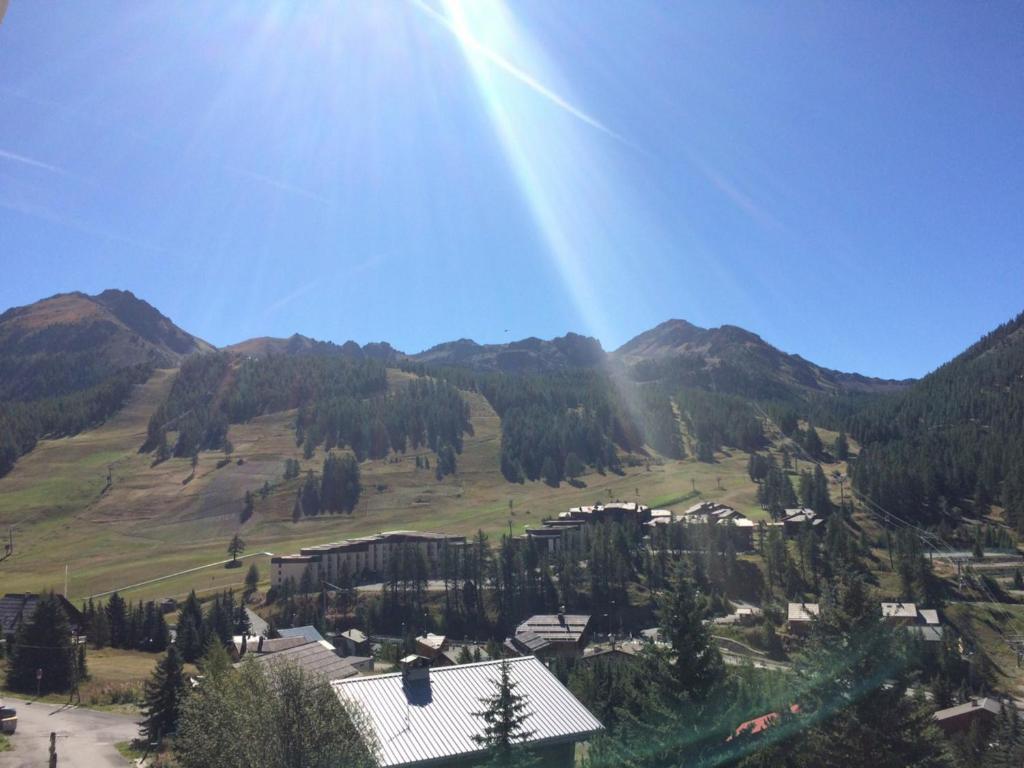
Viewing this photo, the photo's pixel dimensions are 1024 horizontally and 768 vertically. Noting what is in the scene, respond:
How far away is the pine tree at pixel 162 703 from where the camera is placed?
41.0 m

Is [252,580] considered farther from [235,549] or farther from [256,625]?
[256,625]

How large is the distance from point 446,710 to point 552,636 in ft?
203

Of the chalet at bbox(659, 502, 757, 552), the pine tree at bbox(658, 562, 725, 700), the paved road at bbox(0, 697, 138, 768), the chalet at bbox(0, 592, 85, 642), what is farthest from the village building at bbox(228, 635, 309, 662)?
the chalet at bbox(659, 502, 757, 552)

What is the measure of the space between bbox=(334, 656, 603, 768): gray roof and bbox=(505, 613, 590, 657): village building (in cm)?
5306

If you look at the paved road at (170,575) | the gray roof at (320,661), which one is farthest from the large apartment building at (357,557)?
the gray roof at (320,661)

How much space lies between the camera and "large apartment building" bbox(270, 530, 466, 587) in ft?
414

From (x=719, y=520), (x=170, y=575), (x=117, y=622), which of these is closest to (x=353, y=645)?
(x=117, y=622)

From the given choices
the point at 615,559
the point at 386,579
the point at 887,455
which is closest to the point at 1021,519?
the point at 887,455

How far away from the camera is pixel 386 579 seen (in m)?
119

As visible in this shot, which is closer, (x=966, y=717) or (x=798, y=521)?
(x=966, y=717)

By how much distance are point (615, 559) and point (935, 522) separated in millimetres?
76506

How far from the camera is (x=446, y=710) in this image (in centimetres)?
2998

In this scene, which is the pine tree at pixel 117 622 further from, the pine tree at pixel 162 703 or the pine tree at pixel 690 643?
the pine tree at pixel 690 643

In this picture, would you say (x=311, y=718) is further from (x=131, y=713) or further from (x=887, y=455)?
(x=887, y=455)
